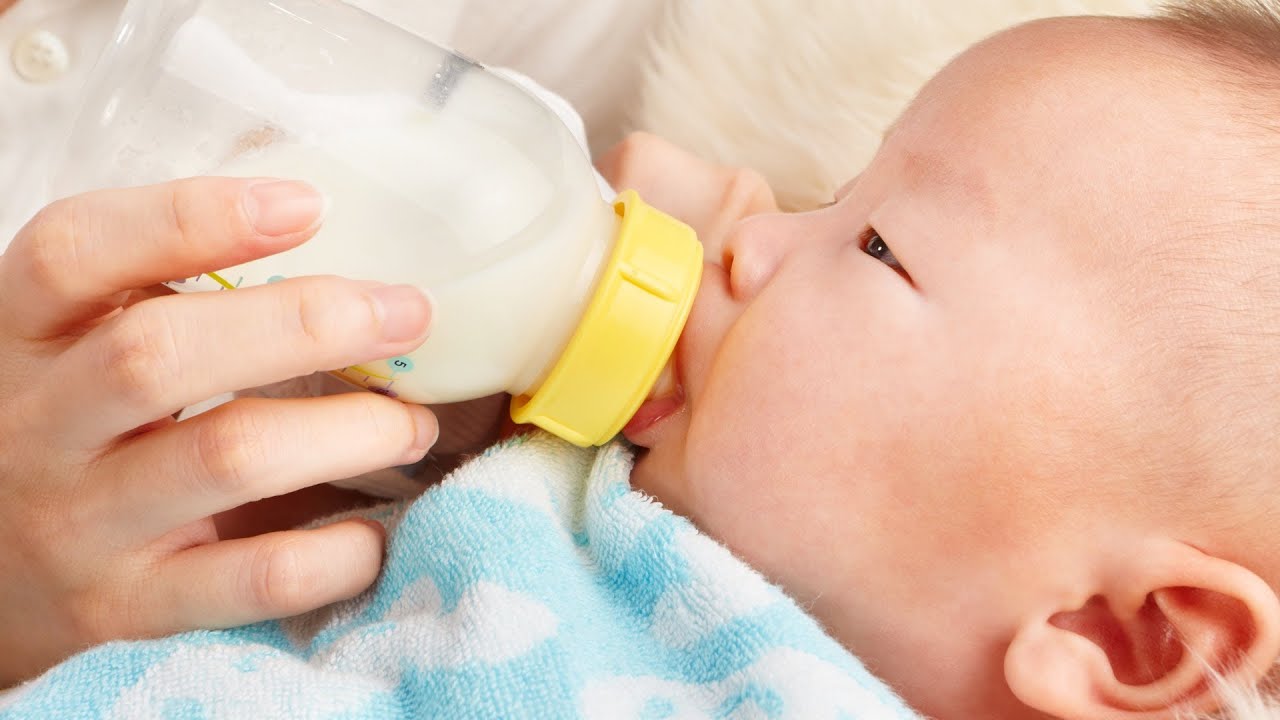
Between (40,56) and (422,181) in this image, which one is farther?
(40,56)

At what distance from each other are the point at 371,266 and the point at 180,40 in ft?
0.87

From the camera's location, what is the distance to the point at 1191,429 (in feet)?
2.98

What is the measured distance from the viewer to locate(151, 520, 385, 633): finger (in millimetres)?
977

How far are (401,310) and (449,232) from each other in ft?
0.26

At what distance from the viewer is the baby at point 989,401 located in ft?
2.98

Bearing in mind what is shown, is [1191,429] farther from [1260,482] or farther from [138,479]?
[138,479]

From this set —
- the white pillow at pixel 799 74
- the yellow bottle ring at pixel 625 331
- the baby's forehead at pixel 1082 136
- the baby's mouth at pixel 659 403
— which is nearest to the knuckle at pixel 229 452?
the yellow bottle ring at pixel 625 331

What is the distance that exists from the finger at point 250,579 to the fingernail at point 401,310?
240 millimetres

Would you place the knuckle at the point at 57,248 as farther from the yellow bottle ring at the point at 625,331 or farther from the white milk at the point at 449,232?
the yellow bottle ring at the point at 625,331

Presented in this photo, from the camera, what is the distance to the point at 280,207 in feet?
2.76

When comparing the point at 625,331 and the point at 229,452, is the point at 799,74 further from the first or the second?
the point at 229,452

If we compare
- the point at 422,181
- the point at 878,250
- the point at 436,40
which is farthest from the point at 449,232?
the point at 436,40

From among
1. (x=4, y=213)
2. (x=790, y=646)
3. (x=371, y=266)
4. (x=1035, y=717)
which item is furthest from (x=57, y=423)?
(x=1035, y=717)

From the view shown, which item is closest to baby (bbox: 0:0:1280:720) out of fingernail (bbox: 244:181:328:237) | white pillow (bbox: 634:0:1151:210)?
fingernail (bbox: 244:181:328:237)
